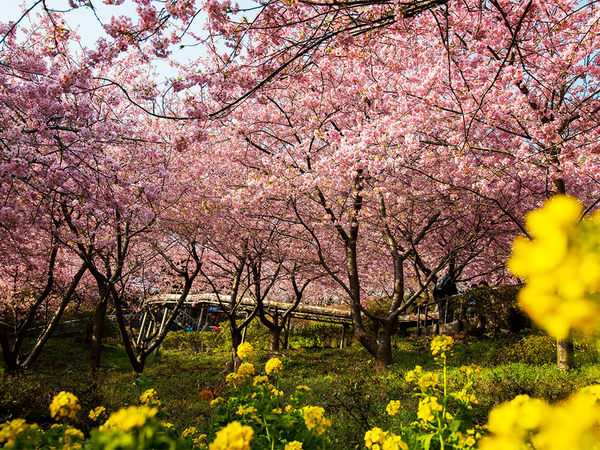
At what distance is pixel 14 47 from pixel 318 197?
676 cm

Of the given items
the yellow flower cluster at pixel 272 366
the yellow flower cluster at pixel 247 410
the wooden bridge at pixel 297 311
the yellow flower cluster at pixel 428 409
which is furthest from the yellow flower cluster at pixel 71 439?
the wooden bridge at pixel 297 311

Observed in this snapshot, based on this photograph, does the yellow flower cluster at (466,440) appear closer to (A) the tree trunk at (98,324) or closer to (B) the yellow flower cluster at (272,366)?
(B) the yellow flower cluster at (272,366)

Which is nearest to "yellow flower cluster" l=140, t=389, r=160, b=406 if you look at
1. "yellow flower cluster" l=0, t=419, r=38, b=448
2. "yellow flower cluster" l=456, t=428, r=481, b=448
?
"yellow flower cluster" l=0, t=419, r=38, b=448

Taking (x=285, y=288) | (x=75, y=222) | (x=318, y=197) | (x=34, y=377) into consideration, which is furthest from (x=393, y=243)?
(x=285, y=288)

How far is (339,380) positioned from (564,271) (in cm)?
908

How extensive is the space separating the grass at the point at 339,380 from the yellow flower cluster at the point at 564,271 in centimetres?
159

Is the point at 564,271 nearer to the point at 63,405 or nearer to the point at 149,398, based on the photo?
the point at 63,405

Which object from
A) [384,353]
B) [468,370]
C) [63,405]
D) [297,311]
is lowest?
[384,353]

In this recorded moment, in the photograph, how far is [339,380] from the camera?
29.3ft

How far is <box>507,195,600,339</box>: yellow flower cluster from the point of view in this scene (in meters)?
0.54

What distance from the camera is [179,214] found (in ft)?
35.6

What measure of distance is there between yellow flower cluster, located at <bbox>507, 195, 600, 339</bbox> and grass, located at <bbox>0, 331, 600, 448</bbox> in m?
1.59

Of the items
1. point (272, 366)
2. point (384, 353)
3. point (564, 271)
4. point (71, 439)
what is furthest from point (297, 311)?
point (564, 271)

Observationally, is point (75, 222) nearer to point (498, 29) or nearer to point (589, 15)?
point (498, 29)
